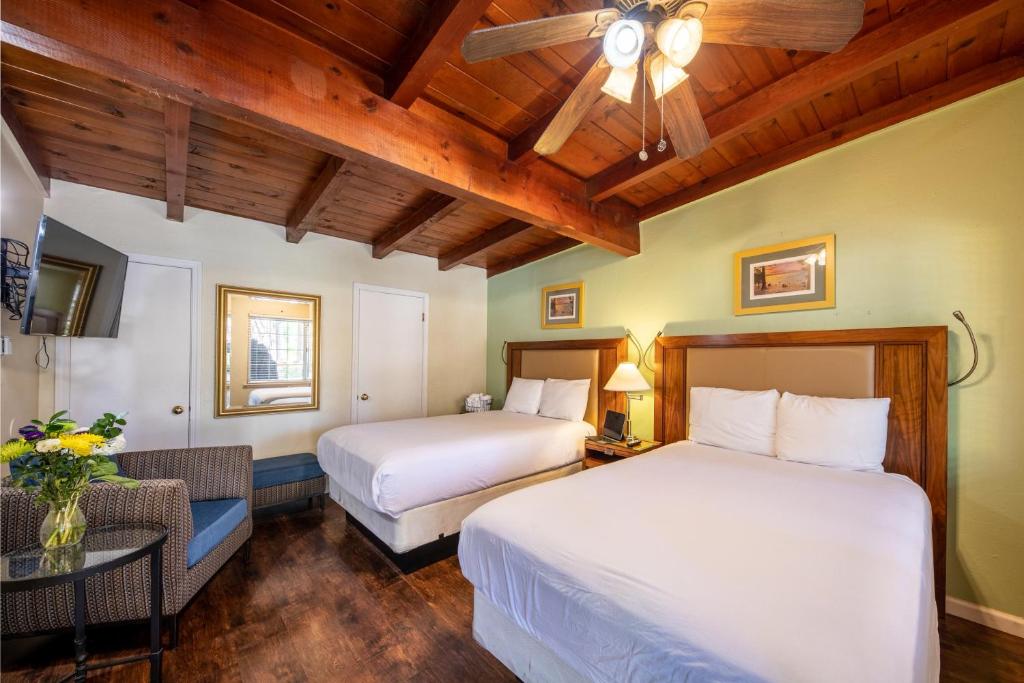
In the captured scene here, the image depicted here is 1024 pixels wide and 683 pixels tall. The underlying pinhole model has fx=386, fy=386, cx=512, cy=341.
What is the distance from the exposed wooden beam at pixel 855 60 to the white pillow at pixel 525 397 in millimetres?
2419

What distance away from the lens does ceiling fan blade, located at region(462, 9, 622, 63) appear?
129cm

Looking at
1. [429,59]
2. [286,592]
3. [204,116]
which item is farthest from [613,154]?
[286,592]

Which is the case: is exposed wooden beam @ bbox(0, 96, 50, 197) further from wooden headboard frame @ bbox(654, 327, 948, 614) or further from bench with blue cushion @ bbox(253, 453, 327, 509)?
wooden headboard frame @ bbox(654, 327, 948, 614)

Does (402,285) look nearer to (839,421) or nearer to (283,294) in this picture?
(283,294)

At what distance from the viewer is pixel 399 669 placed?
5.53ft

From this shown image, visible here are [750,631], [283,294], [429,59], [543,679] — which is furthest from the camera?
[283,294]

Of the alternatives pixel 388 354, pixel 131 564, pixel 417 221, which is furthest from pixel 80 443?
pixel 388 354

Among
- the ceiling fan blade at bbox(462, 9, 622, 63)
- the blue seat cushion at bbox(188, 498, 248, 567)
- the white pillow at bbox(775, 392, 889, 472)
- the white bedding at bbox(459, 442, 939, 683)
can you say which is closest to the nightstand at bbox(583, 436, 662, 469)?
the white pillow at bbox(775, 392, 889, 472)

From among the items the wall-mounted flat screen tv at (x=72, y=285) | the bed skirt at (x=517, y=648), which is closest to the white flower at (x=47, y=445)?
the wall-mounted flat screen tv at (x=72, y=285)

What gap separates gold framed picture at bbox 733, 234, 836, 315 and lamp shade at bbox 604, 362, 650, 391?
0.88m

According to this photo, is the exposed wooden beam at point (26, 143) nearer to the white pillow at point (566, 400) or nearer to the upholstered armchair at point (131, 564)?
the upholstered armchair at point (131, 564)

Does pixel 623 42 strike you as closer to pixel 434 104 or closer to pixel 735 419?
pixel 434 104

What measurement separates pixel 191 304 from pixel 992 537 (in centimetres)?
556

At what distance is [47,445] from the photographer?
132 cm
